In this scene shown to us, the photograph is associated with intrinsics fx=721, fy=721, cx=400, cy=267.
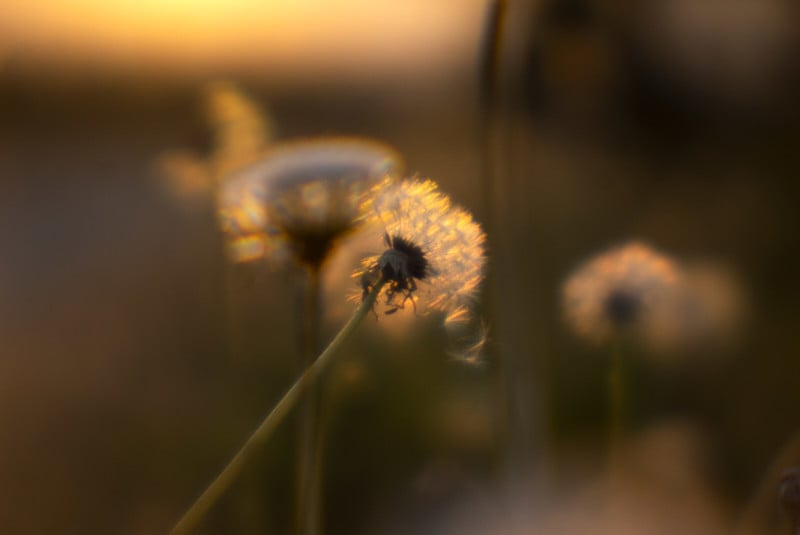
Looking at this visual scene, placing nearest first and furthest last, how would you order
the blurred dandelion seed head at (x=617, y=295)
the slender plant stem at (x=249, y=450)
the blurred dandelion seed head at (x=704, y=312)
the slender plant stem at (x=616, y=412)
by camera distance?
the slender plant stem at (x=249, y=450) < the slender plant stem at (x=616, y=412) < the blurred dandelion seed head at (x=617, y=295) < the blurred dandelion seed head at (x=704, y=312)

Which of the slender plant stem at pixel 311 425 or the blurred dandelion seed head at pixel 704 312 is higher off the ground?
the slender plant stem at pixel 311 425

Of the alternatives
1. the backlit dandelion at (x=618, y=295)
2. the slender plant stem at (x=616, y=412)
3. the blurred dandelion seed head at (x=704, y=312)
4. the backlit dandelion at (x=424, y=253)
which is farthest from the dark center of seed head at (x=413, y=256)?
the blurred dandelion seed head at (x=704, y=312)

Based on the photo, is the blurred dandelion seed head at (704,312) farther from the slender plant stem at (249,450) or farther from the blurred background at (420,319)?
the slender plant stem at (249,450)

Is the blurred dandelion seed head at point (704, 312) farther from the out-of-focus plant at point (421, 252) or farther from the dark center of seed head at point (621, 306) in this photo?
the out-of-focus plant at point (421, 252)

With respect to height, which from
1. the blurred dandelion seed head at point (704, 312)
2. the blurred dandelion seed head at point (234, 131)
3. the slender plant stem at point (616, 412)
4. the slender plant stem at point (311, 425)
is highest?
the blurred dandelion seed head at point (234, 131)

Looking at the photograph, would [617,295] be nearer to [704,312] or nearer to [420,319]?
[420,319]

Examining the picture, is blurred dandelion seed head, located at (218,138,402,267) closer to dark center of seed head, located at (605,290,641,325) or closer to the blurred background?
the blurred background

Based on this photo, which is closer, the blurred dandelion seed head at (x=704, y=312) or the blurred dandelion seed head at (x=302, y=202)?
the blurred dandelion seed head at (x=302, y=202)

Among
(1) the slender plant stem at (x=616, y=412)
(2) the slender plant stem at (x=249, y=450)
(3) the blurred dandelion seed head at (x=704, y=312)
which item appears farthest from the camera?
(3) the blurred dandelion seed head at (x=704, y=312)
